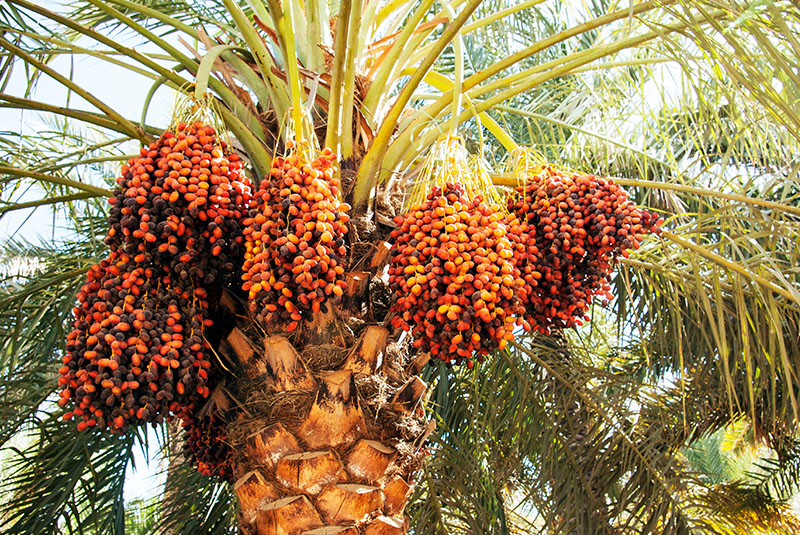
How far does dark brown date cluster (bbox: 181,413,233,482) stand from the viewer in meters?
2.35

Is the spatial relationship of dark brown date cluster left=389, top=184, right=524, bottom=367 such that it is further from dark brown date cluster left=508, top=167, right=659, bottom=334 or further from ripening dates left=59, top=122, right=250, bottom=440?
ripening dates left=59, top=122, right=250, bottom=440

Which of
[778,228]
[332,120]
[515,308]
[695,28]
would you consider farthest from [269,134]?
[778,228]

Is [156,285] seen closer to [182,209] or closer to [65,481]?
[182,209]

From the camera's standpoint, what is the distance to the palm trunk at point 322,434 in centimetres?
210

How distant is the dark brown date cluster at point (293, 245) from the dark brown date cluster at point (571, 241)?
0.53 m

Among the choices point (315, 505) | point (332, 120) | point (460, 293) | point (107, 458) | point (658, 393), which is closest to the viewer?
point (460, 293)

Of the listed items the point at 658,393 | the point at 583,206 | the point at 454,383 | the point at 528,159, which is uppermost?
the point at 528,159

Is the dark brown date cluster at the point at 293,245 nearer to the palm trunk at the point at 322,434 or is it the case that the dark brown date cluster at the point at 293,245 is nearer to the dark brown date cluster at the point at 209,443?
the palm trunk at the point at 322,434

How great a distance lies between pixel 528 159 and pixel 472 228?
57 centimetres

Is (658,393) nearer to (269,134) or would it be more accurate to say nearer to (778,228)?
(778,228)

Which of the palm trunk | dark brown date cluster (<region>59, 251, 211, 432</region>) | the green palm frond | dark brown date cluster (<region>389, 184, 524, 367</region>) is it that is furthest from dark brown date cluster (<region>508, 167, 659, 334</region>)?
the green palm frond

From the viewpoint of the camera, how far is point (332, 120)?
89.6 inches

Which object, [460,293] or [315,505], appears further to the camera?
[315,505]

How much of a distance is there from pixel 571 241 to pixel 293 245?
2.56 feet
